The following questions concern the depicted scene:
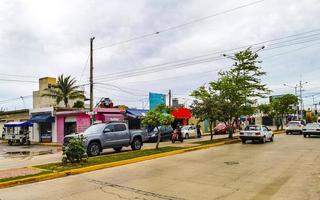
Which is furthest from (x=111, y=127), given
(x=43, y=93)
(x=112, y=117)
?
(x=43, y=93)

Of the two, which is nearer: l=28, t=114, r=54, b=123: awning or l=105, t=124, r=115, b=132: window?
l=105, t=124, r=115, b=132: window

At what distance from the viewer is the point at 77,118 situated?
120 ft

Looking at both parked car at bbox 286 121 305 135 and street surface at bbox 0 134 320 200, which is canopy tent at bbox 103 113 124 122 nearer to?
parked car at bbox 286 121 305 135

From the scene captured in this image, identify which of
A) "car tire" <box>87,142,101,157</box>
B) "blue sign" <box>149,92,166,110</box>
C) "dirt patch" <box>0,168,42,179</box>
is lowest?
"dirt patch" <box>0,168,42,179</box>

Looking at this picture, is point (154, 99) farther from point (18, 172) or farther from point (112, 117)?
point (18, 172)

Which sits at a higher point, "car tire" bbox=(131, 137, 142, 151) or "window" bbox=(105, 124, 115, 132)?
"window" bbox=(105, 124, 115, 132)

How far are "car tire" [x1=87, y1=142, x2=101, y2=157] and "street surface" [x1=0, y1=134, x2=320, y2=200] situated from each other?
547 cm

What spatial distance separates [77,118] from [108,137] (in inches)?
616

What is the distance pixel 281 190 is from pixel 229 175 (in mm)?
2749

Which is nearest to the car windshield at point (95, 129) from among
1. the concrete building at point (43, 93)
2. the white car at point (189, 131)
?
the white car at point (189, 131)

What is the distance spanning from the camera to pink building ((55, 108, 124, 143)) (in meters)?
35.9

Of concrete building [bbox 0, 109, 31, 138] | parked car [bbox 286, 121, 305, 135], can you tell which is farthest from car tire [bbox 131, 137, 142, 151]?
concrete building [bbox 0, 109, 31, 138]

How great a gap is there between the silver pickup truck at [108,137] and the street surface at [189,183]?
5.67 meters

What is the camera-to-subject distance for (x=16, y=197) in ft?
32.4
